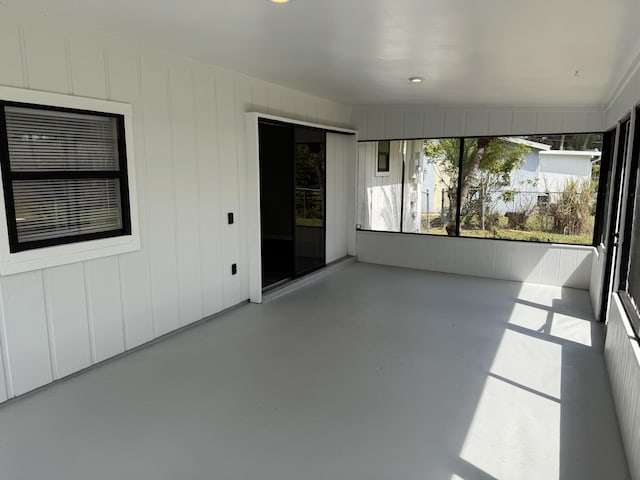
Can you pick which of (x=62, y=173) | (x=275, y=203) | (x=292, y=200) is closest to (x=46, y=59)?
(x=62, y=173)

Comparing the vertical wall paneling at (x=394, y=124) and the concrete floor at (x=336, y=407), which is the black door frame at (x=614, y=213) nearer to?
the concrete floor at (x=336, y=407)

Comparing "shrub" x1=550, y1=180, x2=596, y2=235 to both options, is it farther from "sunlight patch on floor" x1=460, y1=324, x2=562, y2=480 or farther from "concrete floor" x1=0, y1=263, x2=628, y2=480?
"sunlight patch on floor" x1=460, y1=324, x2=562, y2=480

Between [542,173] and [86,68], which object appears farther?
[542,173]

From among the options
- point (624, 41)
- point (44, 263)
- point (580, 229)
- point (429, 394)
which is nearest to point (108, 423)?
point (44, 263)

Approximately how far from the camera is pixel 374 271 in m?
6.90

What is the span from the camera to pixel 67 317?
317 centimetres

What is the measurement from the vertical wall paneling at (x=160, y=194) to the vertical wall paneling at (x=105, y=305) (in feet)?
1.26

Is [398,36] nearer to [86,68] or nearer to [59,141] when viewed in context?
[86,68]

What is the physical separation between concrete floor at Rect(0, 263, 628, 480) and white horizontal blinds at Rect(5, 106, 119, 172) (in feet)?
5.21

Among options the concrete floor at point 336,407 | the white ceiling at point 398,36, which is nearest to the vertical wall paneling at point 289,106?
the white ceiling at point 398,36

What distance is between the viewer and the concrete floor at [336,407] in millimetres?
2312

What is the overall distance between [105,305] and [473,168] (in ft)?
18.2

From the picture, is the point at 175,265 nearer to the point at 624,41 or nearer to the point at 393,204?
the point at 624,41

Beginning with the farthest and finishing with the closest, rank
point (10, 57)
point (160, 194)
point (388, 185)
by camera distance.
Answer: point (388, 185) → point (160, 194) → point (10, 57)
